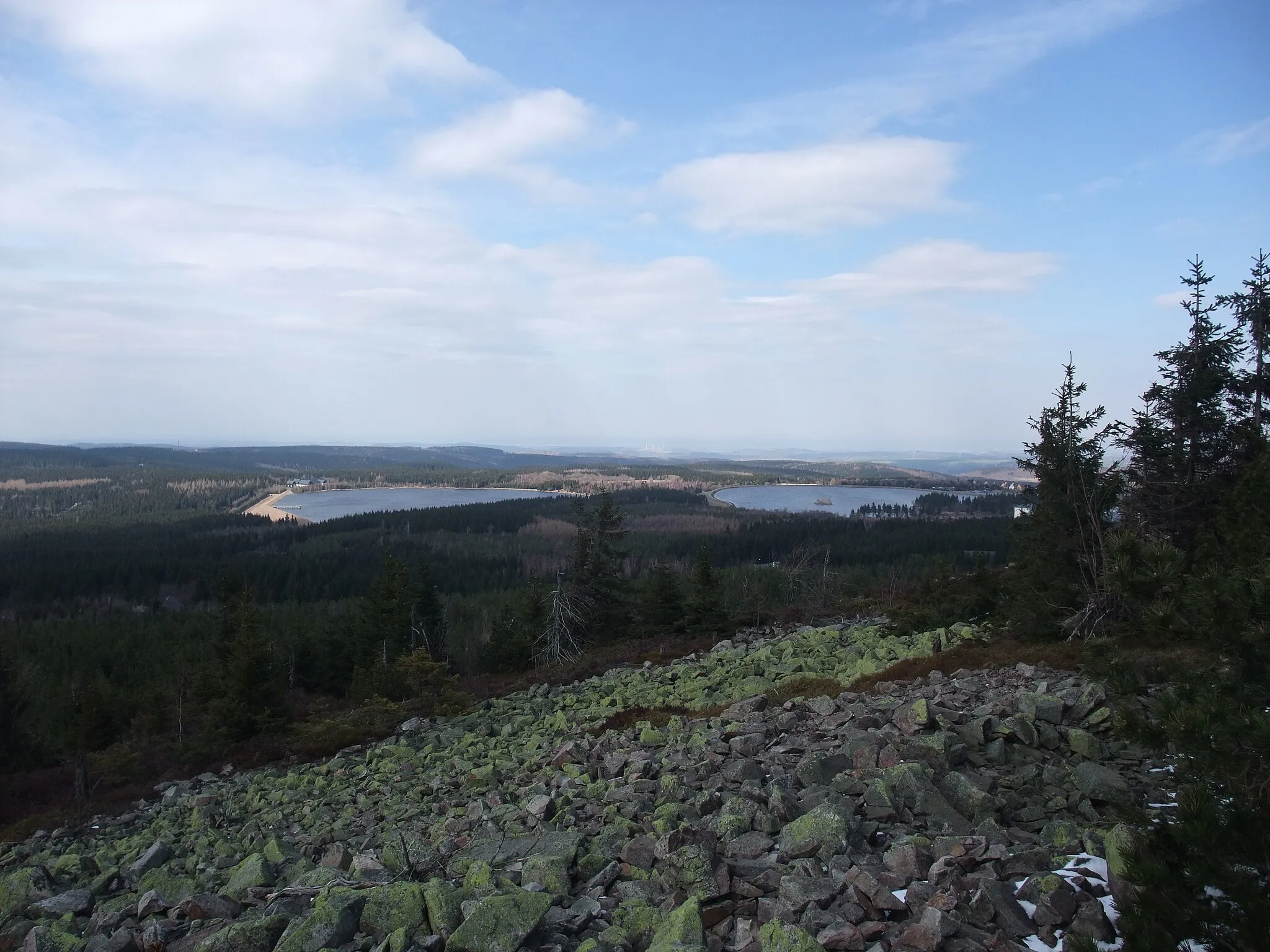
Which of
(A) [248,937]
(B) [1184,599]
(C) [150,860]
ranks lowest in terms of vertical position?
(C) [150,860]

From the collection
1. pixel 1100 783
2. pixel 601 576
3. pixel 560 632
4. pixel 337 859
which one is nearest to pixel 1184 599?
pixel 1100 783

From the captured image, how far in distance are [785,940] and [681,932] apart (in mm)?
957

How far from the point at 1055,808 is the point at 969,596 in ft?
58.4

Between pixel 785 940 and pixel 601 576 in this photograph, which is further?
pixel 601 576

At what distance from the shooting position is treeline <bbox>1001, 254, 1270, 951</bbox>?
4.58 meters

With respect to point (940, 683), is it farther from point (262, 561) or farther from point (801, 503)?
point (801, 503)

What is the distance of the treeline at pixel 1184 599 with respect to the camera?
4.58 m

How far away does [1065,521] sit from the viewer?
18109 mm

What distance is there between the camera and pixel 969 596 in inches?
949

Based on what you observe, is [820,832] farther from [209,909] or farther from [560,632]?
[560,632]

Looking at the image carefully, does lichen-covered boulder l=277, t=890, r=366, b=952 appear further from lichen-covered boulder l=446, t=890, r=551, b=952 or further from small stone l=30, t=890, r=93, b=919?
small stone l=30, t=890, r=93, b=919

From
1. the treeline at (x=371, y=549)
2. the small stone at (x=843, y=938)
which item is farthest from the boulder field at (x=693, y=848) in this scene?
the treeline at (x=371, y=549)

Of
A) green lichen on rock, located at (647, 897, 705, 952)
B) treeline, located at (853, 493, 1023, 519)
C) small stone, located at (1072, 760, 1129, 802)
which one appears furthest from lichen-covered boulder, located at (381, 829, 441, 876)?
treeline, located at (853, 493, 1023, 519)

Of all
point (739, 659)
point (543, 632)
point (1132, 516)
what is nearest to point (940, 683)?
point (739, 659)
